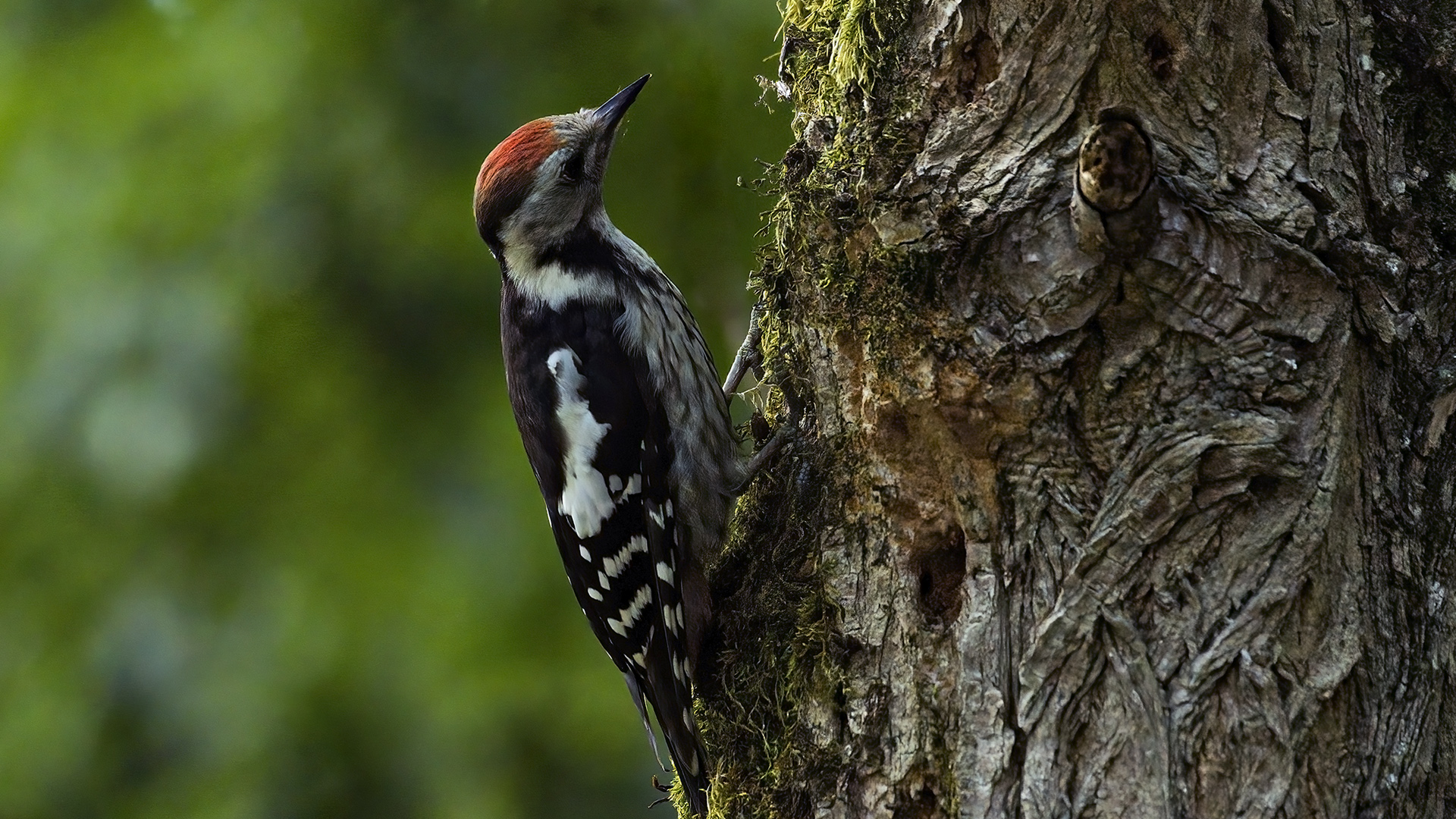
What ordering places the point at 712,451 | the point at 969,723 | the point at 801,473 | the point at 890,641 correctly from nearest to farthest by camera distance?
the point at 969,723 < the point at 890,641 < the point at 801,473 < the point at 712,451

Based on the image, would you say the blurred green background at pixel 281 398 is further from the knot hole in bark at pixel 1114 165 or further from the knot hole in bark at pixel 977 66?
the knot hole in bark at pixel 1114 165

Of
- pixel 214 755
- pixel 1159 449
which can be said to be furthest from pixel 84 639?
pixel 1159 449

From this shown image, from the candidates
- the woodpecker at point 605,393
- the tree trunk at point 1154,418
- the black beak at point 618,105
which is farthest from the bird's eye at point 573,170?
the tree trunk at point 1154,418

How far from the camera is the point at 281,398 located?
11.8ft

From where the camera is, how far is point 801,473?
104 inches

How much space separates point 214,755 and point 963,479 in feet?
8.56

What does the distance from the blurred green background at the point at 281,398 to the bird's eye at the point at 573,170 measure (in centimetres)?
19

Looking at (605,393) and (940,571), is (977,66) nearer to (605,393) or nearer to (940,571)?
(940,571)

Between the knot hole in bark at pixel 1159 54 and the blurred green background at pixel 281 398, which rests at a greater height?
the blurred green background at pixel 281 398

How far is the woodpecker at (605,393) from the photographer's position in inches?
132

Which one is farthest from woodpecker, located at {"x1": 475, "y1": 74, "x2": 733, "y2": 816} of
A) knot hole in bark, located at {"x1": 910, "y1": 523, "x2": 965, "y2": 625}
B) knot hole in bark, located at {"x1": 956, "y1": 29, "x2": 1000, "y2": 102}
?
knot hole in bark, located at {"x1": 956, "y1": 29, "x2": 1000, "y2": 102}

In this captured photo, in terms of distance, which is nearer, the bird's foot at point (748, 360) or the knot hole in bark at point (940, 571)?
the knot hole in bark at point (940, 571)

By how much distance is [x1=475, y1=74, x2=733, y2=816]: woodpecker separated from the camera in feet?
11.0

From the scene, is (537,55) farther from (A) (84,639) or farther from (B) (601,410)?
(A) (84,639)
